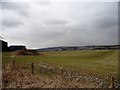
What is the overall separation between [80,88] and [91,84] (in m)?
2.63

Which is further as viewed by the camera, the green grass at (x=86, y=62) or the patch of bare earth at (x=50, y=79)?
the green grass at (x=86, y=62)

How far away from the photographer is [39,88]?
2695 centimetres

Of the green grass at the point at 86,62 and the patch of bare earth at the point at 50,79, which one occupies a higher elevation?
the green grass at the point at 86,62

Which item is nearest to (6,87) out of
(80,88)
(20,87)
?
(20,87)

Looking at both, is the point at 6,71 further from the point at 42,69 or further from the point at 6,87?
the point at 6,87

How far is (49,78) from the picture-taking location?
31.6 m

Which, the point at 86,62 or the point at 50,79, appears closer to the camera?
the point at 50,79

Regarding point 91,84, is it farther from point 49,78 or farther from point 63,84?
point 49,78

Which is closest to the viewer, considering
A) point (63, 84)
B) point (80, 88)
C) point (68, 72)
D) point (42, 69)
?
point (80, 88)

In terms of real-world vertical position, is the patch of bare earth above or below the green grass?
below

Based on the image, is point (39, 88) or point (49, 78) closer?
point (39, 88)

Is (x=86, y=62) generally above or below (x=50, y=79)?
above

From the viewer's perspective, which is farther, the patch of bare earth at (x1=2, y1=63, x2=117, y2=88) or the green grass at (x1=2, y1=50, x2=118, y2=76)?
the green grass at (x1=2, y1=50, x2=118, y2=76)

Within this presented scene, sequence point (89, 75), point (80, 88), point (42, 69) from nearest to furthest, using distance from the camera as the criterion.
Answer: point (80, 88) < point (89, 75) < point (42, 69)
